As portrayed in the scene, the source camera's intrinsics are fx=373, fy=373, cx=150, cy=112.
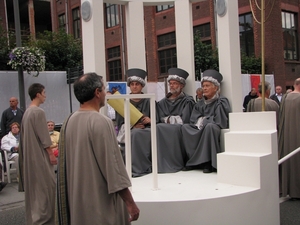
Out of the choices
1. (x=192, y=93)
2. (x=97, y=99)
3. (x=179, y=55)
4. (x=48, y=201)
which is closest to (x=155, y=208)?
(x=97, y=99)

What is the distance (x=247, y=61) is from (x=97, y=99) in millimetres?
17683

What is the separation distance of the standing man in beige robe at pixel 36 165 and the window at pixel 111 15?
2118 cm

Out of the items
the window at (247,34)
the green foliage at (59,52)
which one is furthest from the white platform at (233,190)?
the window at (247,34)

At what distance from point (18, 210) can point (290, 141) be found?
13.3ft

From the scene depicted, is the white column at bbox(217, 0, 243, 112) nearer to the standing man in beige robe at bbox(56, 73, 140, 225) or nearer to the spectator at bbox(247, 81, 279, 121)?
the spectator at bbox(247, 81, 279, 121)

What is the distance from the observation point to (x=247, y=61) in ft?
62.8

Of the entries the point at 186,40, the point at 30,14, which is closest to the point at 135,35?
the point at 186,40

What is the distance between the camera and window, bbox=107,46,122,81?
25900mm

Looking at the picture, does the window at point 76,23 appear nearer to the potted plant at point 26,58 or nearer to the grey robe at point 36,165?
the potted plant at point 26,58

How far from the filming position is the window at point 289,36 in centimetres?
2072

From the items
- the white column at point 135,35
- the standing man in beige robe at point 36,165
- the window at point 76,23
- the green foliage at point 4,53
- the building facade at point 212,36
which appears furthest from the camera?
the window at point 76,23

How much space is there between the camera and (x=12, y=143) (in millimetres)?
7594

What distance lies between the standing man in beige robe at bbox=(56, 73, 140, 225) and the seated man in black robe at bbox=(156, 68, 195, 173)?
236 cm

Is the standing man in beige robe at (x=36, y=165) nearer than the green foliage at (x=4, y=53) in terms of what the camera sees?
Yes
